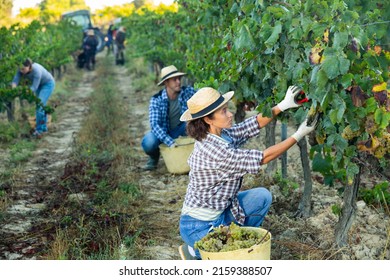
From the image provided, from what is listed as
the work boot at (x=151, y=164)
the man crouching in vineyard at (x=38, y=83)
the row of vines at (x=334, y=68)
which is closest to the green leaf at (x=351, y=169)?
the row of vines at (x=334, y=68)

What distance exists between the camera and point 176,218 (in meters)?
5.31

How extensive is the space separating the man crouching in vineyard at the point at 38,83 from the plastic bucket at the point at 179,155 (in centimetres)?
305

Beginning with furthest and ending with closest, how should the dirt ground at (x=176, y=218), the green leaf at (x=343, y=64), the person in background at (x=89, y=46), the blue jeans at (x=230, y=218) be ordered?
the person in background at (x=89, y=46), the dirt ground at (x=176, y=218), the blue jeans at (x=230, y=218), the green leaf at (x=343, y=64)

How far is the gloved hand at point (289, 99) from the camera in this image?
13.0 feet

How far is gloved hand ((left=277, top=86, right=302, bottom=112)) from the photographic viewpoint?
13.0 ft

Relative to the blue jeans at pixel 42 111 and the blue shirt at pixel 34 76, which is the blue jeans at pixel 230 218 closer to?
the blue jeans at pixel 42 111

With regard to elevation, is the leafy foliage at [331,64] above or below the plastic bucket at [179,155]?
above

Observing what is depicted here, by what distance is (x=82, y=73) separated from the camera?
853 inches

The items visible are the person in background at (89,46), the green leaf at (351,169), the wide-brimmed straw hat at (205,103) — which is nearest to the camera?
the green leaf at (351,169)

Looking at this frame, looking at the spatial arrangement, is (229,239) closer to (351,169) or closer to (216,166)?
(216,166)

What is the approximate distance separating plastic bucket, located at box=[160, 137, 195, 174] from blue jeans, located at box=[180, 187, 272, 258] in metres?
2.38

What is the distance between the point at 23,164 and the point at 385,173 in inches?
191

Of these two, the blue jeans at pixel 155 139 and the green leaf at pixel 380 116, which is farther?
the blue jeans at pixel 155 139

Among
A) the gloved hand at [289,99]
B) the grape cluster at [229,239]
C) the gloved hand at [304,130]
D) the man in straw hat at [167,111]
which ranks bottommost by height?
the man in straw hat at [167,111]
